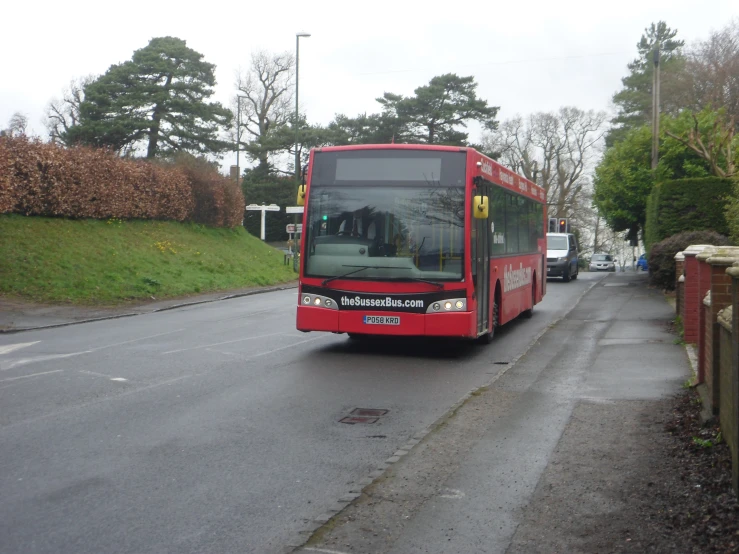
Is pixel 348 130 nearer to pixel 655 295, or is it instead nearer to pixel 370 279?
pixel 655 295

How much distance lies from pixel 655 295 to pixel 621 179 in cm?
1431

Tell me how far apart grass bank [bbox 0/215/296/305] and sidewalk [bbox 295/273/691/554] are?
15.4 meters

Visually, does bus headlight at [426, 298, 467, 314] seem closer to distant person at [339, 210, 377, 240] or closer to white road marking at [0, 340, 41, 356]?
distant person at [339, 210, 377, 240]

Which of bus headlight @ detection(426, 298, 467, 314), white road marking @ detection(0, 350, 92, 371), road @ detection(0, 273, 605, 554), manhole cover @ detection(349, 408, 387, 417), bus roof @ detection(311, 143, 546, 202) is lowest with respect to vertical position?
white road marking @ detection(0, 350, 92, 371)

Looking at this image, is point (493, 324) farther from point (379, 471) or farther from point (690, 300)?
point (379, 471)

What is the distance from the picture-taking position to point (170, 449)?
7.07 m

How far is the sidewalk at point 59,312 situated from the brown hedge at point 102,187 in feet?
18.1

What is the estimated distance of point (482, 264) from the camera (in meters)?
13.4

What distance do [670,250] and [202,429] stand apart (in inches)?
852

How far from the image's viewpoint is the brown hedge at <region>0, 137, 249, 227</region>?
25.8 metres

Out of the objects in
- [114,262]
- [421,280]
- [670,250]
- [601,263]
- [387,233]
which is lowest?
[601,263]

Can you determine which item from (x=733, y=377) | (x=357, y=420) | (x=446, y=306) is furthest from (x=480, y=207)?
(x=733, y=377)

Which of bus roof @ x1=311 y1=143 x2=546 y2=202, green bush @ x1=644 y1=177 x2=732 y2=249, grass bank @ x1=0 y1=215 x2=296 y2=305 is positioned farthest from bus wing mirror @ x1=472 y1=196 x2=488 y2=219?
green bush @ x1=644 y1=177 x2=732 y2=249

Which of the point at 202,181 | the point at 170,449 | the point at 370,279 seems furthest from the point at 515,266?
the point at 202,181
